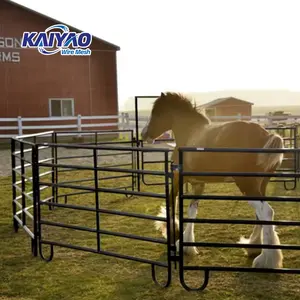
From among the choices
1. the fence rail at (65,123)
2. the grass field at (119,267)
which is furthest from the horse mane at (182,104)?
the fence rail at (65,123)

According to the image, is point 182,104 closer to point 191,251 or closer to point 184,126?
point 184,126

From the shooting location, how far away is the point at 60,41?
76.3ft

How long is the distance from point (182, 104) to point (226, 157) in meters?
1.53

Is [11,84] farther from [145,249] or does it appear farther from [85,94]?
[145,249]

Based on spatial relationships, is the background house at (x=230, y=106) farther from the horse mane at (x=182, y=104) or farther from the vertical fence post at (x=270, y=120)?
the horse mane at (x=182, y=104)

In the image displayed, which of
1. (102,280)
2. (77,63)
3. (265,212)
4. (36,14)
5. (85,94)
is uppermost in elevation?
(36,14)

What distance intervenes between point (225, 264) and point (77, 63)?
765 inches

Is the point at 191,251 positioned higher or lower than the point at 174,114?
lower

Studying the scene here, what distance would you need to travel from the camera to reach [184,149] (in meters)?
4.29

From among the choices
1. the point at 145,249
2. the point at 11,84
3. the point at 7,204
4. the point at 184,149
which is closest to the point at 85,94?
the point at 11,84

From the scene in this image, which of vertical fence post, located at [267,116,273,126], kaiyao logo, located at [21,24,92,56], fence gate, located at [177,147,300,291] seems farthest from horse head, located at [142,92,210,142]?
vertical fence post, located at [267,116,273,126]

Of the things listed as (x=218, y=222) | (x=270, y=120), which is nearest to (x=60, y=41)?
(x=270, y=120)

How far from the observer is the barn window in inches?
911

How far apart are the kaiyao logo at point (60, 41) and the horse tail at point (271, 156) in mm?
19151
